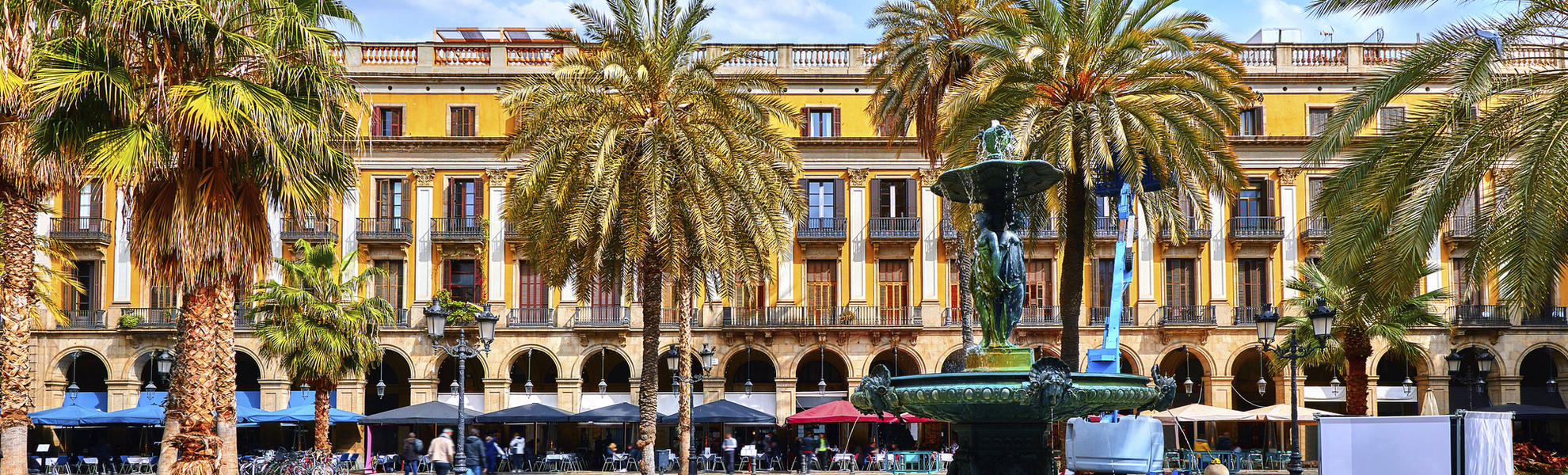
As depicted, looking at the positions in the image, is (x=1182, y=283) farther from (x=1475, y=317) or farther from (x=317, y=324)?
(x=317, y=324)

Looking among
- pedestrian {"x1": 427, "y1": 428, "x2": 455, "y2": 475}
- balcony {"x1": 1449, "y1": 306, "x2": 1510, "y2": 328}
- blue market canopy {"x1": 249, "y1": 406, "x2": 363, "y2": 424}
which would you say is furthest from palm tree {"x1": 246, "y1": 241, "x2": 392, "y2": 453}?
balcony {"x1": 1449, "y1": 306, "x2": 1510, "y2": 328}

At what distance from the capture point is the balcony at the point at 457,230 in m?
39.2

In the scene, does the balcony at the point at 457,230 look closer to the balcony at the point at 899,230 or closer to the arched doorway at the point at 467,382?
the arched doorway at the point at 467,382

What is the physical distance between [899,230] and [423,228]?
1340 centimetres

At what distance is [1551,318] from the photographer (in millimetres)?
39125

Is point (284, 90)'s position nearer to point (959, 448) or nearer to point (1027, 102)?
point (959, 448)

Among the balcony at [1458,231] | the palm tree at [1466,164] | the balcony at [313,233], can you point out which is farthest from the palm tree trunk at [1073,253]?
the balcony at [313,233]

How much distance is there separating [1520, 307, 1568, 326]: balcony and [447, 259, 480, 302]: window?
2921cm

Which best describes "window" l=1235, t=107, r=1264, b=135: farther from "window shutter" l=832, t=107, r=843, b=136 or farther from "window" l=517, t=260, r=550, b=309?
"window" l=517, t=260, r=550, b=309

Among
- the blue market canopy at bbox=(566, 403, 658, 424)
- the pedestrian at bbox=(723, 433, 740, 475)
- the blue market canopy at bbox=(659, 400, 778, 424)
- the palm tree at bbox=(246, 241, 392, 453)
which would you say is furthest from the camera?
the blue market canopy at bbox=(566, 403, 658, 424)

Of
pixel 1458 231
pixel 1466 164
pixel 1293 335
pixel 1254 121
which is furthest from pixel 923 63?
pixel 1458 231

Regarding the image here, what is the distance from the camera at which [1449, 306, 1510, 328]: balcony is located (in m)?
38.5

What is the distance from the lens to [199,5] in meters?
13.8

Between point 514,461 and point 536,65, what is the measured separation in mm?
12288
